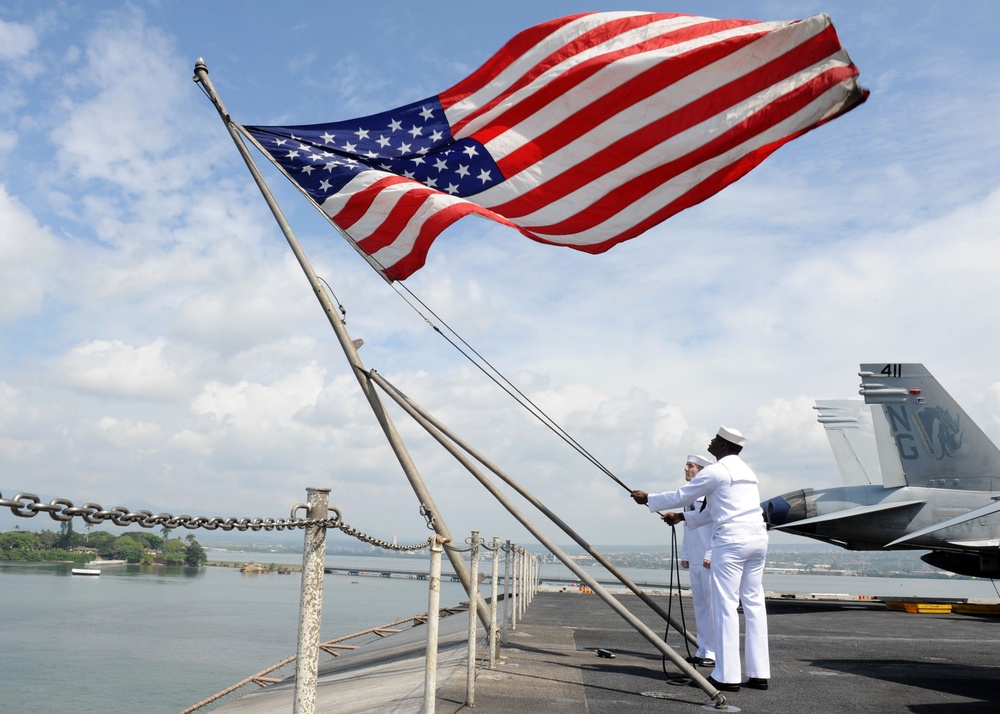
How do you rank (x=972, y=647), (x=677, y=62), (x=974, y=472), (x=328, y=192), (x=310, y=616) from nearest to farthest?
(x=310, y=616), (x=677, y=62), (x=328, y=192), (x=972, y=647), (x=974, y=472)

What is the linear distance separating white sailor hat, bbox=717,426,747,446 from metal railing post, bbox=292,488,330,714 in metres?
4.54

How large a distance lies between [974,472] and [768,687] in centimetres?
1699

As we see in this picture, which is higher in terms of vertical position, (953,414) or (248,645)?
(953,414)

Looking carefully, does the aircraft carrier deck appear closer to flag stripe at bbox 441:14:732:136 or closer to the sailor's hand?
the sailor's hand

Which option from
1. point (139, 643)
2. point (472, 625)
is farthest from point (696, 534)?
point (139, 643)

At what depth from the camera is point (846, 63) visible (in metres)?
6.12

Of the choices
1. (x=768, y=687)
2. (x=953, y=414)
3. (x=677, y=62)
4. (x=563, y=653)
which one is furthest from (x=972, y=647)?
(x=953, y=414)

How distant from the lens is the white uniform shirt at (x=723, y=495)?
19.4 feet

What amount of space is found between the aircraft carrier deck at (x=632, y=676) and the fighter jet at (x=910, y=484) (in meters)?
8.83

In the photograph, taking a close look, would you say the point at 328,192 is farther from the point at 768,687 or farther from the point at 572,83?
the point at 768,687

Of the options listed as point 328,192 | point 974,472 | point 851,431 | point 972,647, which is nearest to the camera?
point 328,192

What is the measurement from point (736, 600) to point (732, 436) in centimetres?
136

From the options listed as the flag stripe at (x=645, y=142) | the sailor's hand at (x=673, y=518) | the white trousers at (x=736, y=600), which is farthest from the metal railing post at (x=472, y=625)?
the flag stripe at (x=645, y=142)

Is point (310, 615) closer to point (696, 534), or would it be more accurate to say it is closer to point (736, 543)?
point (736, 543)
